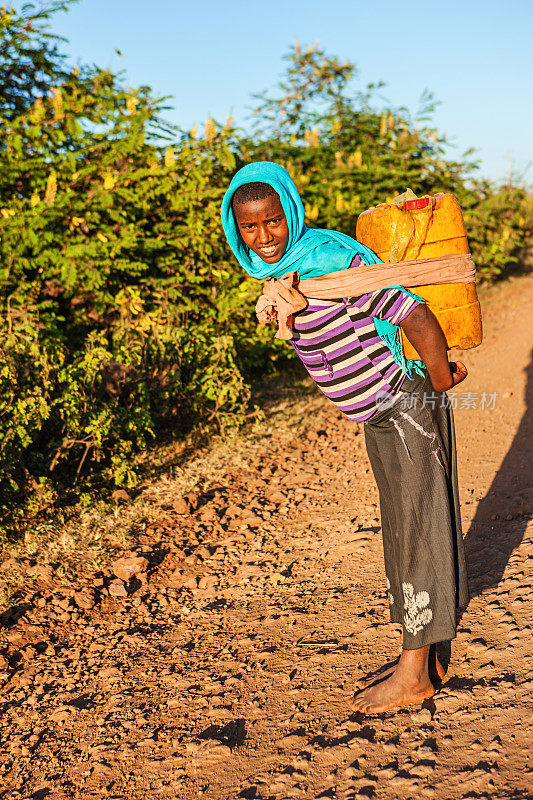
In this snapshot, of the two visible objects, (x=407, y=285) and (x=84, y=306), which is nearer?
(x=407, y=285)

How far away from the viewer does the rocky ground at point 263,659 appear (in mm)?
2146

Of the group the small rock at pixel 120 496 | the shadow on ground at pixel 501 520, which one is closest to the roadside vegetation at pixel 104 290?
the small rock at pixel 120 496

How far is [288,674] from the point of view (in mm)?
2709

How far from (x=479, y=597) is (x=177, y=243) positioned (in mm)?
3836

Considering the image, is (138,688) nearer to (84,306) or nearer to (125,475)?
(125,475)

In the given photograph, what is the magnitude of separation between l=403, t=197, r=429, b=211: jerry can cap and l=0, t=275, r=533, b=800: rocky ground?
5.24 feet

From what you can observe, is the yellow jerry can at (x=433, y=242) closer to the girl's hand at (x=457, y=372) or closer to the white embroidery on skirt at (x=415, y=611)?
the girl's hand at (x=457, y=372)

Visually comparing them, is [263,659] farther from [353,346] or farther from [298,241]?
[298,241]

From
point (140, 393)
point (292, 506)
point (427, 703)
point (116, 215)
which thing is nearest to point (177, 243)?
point (116, 215)

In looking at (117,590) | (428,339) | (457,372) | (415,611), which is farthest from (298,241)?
(117,590)

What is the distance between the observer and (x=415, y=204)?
2.06m

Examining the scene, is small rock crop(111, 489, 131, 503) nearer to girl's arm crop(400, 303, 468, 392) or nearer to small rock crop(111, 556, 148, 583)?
small rock crop(111, 556, 148, 583)

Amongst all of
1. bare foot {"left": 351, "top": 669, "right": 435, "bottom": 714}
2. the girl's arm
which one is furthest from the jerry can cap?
bare foot {"left": 351, "top": 669, "right": 435, "bottom": 714}

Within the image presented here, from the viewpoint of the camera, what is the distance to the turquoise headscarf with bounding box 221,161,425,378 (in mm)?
2025
